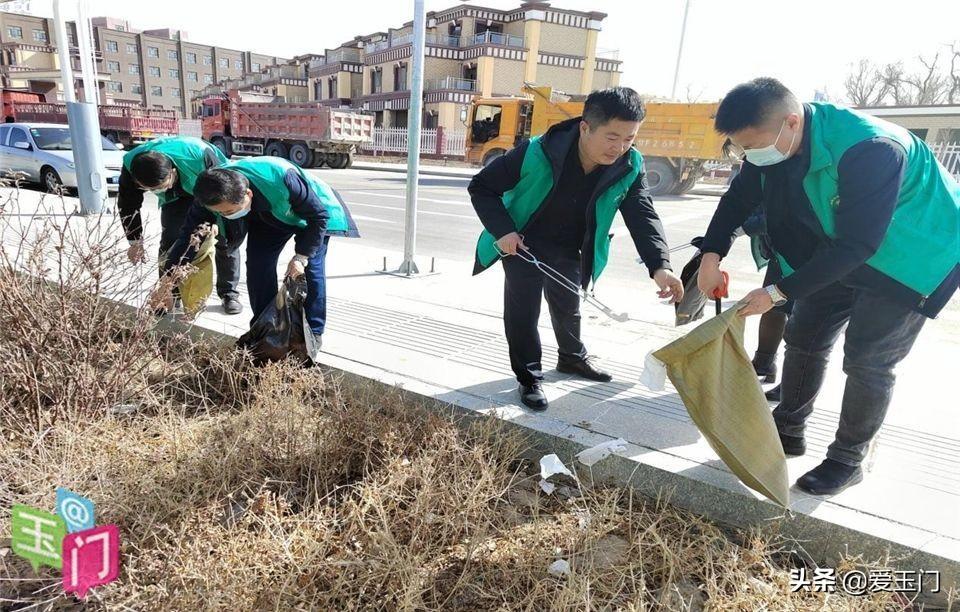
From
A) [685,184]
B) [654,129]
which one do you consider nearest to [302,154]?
[654,129]

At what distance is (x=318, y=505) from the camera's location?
2047mm

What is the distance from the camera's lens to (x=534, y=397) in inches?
112

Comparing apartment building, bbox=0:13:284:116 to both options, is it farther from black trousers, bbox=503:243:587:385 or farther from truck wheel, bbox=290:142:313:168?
black trousers, bbox=503:243:587:385

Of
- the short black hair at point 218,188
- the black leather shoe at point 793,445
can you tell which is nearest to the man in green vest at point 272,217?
the short black hair at point 218,188

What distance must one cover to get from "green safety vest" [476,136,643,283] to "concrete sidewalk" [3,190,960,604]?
733mm

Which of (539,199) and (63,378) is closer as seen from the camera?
(63,378)

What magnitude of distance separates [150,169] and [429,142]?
2661 centimetres

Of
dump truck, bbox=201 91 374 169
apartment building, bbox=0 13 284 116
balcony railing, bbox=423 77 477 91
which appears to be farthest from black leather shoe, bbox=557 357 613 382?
apartment building, bbox=0 13 284 116

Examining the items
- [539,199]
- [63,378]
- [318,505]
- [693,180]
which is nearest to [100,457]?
[63,378]

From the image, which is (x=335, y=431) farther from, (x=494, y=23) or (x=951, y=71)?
(x=951, y=71)

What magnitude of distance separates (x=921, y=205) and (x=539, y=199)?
4.63ft

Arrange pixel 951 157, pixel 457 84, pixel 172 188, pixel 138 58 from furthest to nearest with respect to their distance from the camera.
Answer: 1. pixel 138 58
2. pixel 457 84
3. pixel 951 157
4. pixel 172 188

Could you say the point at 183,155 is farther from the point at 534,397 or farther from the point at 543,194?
the point at 534,397

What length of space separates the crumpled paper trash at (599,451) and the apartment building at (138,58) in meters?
56.3
